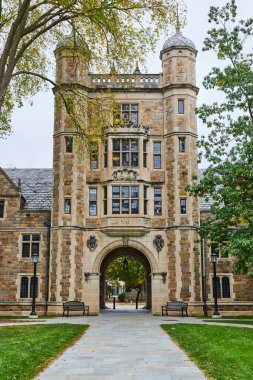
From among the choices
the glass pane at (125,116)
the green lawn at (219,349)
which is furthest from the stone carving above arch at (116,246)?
the green lawn at (219,349)

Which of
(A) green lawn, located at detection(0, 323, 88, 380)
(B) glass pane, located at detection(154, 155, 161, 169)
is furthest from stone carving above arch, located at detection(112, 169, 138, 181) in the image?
(A) green lawn, located at detection(0, 323, 88, 380)

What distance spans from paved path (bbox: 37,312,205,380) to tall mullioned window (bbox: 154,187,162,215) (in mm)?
12876

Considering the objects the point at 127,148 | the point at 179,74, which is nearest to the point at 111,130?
the point at 127,148

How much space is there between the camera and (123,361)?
10.0 meters

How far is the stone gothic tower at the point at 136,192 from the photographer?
1016 inches

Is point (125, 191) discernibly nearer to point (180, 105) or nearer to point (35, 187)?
point (180, 105)

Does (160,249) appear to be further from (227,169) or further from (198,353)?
(198,353)

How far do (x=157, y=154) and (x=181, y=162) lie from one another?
161 centimetres

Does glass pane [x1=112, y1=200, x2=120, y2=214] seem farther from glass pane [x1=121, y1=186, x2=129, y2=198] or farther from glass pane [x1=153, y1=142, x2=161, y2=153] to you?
glass pane [x1=153, y1=142, x2=161, y2=153]

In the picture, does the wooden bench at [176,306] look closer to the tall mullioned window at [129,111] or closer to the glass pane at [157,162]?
the glass pane at [157,162]

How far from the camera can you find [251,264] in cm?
1764

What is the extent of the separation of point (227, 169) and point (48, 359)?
39.3 feet

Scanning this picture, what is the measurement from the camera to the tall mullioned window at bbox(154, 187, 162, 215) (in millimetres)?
27047

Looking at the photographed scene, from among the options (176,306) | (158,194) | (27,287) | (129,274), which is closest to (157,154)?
(158,194)
